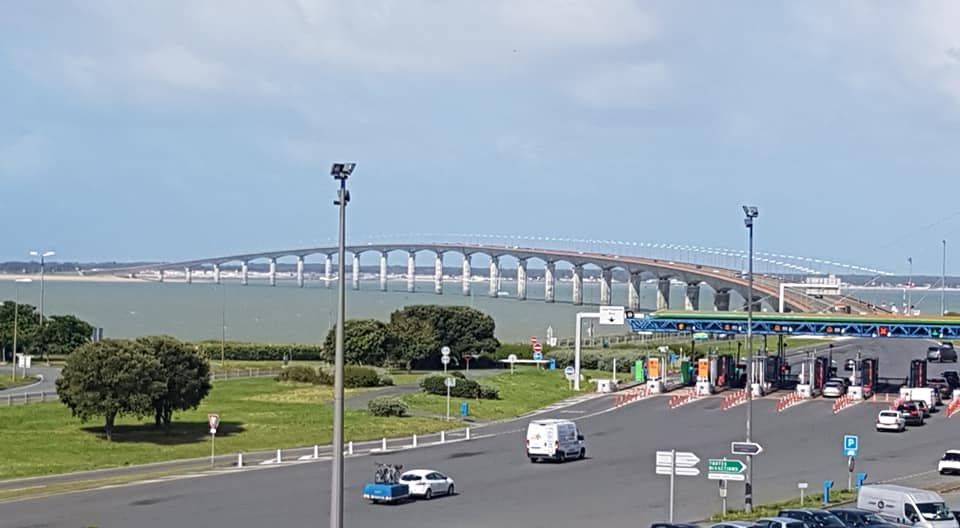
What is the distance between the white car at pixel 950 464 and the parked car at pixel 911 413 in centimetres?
A: 1570

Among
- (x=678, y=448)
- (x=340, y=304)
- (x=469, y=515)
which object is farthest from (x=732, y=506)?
(x=340, y=304)

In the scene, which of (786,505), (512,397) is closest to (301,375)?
(512,397)

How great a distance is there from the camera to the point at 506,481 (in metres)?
43.0

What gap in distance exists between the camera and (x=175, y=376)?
183 feet

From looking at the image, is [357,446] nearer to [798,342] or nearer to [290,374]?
[290,374]

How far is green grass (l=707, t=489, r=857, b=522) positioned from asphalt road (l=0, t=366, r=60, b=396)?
39.3 meters

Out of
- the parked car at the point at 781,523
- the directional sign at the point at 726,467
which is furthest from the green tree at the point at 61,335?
the parked car at the point at 781,523

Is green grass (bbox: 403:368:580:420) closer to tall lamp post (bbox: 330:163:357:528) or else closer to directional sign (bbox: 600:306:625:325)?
directional sign (bbox: 600:306:625:325)

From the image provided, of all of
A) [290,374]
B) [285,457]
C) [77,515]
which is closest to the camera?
[77,515]

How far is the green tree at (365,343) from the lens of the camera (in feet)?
301

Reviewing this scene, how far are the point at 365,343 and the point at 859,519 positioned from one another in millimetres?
63304

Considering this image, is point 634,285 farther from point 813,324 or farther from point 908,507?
point 908,507

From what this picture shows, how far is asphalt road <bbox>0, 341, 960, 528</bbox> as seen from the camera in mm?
34469

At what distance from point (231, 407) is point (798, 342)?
3497 inches
